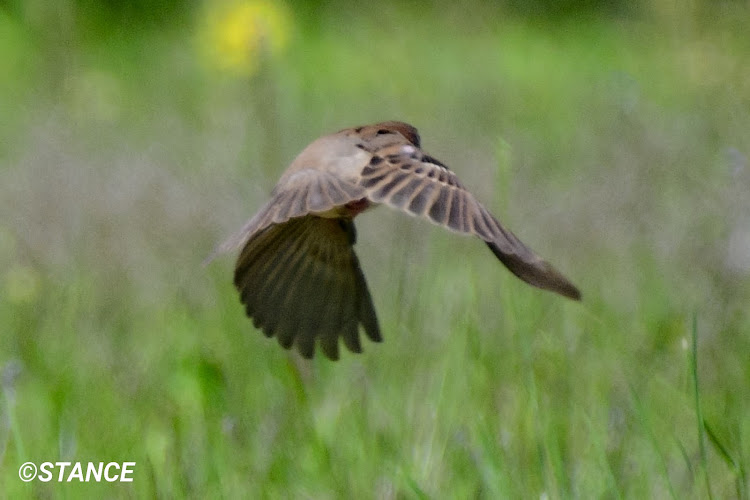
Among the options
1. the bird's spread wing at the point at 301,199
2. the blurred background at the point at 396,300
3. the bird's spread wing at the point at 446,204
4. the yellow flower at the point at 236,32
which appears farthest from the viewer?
the yellow flower at the point at 236,32

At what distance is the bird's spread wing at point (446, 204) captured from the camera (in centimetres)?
161

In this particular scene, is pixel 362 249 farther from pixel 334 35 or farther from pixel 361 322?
pixel 334 35

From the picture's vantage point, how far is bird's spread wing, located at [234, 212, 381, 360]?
6.90 ft

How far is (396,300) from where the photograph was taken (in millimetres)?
2402

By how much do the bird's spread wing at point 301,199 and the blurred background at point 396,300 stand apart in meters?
0.24

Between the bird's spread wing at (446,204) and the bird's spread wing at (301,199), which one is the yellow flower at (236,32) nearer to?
the bird's spread wing at (301,199)

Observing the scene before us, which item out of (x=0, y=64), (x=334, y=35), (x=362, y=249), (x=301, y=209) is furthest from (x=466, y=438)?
(x=334, y=35)

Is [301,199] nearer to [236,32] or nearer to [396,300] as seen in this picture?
[396,300]

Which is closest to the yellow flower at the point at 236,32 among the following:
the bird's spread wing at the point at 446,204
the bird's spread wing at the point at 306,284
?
the bird's spread wing at the point at 306,284

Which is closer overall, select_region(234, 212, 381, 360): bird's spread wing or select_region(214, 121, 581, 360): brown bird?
select_region(214, 121, 581, 360): brown bird

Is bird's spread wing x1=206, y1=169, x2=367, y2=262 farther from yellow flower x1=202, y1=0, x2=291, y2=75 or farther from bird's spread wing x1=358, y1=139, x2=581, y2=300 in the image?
yellow flower x1=202, y1=0, x2=291, y2=75

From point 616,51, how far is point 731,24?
4762 mm

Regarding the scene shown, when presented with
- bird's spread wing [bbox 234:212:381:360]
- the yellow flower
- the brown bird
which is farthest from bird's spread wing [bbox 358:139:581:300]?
the yellow flower

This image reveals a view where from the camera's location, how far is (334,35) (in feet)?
26.8
